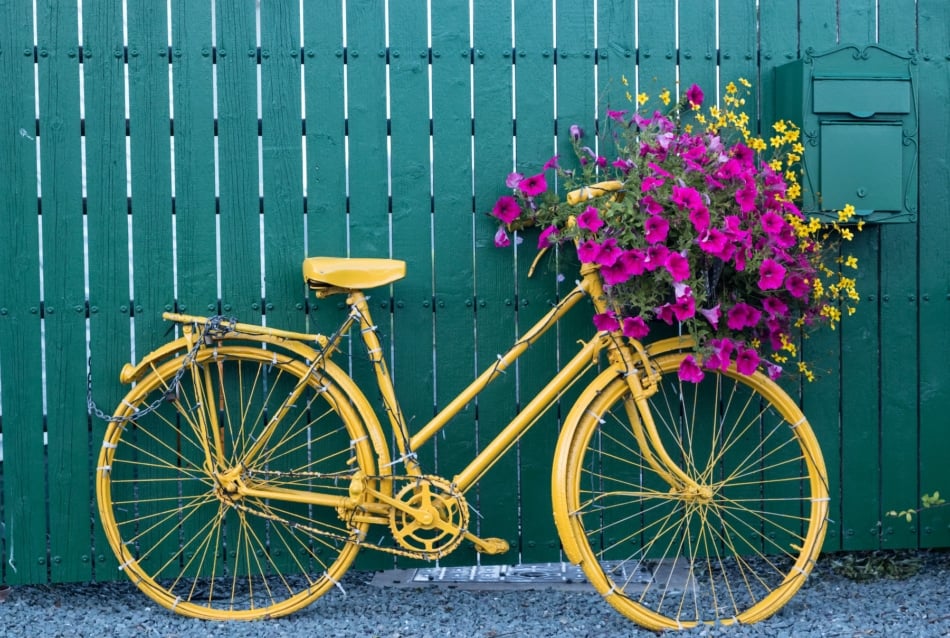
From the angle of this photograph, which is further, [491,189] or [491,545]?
[491,189]

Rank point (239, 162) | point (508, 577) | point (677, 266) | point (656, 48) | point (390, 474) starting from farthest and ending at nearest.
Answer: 1. point (508, 577)
2. point (656, 48)
3. point (239, 162)
4. point (390, 474)
5. point (677, 266)

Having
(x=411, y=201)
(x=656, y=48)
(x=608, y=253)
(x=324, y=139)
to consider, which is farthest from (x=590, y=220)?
(x=324, y=139)

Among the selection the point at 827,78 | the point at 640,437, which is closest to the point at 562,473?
the point at 640,437

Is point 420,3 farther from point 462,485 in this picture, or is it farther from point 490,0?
point 462,485

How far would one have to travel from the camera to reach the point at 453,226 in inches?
142

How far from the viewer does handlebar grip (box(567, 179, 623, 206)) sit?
3.23 meters

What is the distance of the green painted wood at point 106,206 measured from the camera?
3.48 meters

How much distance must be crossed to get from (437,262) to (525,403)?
1.98 feet

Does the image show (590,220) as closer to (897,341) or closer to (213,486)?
(897,341)

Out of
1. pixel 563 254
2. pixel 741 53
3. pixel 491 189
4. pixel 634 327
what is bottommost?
pixel 634 327

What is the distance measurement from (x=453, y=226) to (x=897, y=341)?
1.72 meters

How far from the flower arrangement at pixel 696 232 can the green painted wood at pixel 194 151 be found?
102 centimetres

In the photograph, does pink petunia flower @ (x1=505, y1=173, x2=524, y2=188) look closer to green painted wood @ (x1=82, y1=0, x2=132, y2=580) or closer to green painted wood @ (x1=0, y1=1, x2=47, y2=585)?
green painted wood @ (x1=82, y1=0, x2=132, y2=580)

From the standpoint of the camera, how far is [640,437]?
10.9ft
